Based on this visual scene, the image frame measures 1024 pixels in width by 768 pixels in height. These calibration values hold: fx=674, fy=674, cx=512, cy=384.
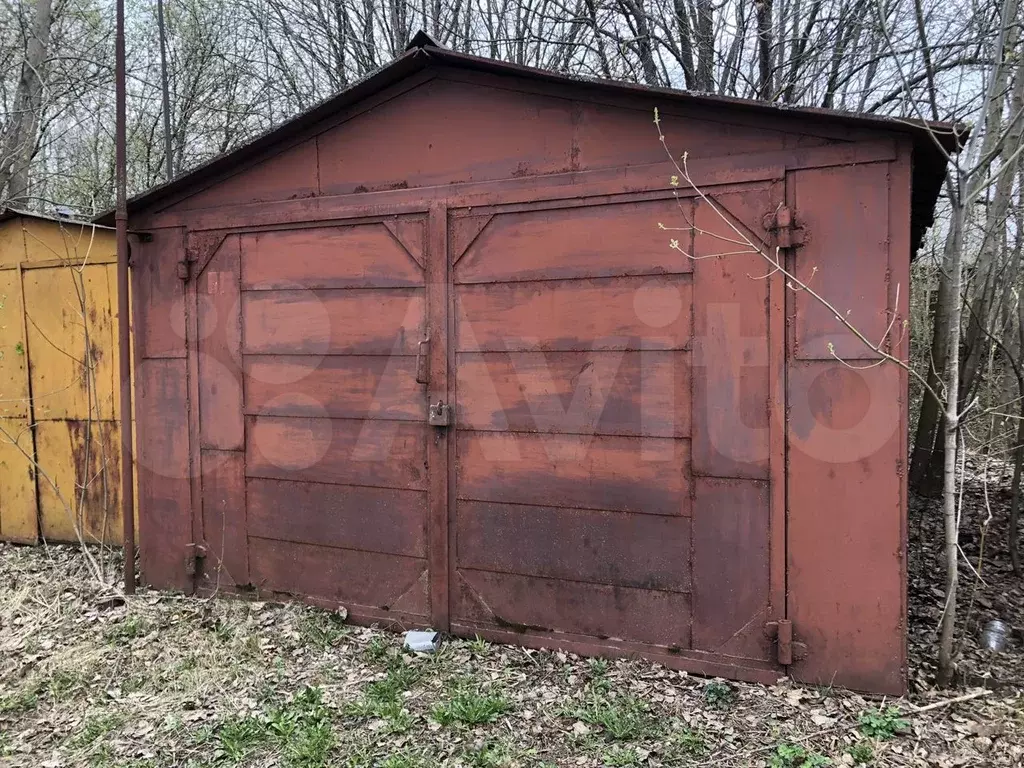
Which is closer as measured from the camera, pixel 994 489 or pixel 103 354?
pixel 103 354

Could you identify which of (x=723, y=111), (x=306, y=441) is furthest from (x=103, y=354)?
(x=723, y=111)

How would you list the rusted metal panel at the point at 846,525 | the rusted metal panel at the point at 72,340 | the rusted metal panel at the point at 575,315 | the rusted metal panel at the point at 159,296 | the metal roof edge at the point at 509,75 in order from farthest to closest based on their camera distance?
the rusted metal panel at the point at 72,340 → the rusted metal panel at the point at 159,296 → the rusted metal panel at the point at 575,315 → the rusted metal panel at the point at 846,525 → the metal roof edge at the point at 509,75

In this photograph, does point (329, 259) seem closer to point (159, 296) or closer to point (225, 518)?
point (159, 296)

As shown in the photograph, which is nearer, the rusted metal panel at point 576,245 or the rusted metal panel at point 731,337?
the rusted metal panel at point 731,337

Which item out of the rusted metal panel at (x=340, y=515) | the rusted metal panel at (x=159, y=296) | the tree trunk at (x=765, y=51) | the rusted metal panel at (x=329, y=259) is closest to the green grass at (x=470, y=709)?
the rusted metal panel at (x=340, y=515)

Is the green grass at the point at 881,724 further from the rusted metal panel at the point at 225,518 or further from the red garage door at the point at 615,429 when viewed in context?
the rusted metal panel at the point at 225,518

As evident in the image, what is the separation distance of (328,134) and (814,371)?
10.6ft

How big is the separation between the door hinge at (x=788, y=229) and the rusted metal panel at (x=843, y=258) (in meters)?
0.03

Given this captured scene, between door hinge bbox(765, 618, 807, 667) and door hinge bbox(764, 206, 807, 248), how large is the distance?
191cm

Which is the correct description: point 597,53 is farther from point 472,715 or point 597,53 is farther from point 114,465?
point 472,715

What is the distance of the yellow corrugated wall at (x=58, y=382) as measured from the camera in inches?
225

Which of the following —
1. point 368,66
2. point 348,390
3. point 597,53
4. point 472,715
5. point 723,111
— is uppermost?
point 368,66

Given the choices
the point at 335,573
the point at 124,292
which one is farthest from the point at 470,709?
the point at 124,292

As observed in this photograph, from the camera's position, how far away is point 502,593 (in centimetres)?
403
